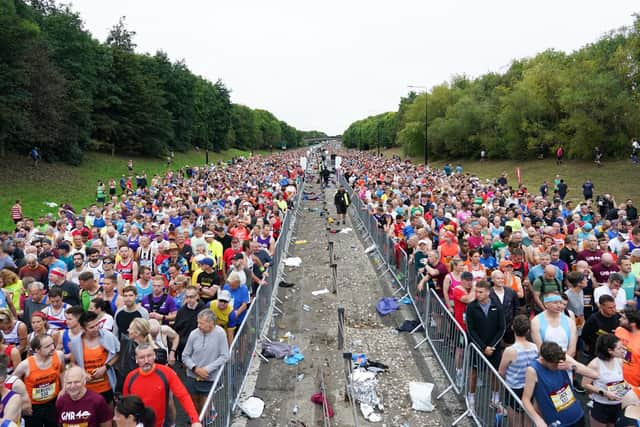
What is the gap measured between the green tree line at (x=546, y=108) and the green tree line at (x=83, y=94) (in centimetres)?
3550

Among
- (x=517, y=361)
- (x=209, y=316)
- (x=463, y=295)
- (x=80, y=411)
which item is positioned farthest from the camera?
(x=463, y=295)

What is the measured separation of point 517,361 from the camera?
4.80m

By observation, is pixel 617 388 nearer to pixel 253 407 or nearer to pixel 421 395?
pixel 421 395

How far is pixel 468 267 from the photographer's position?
24.5 feet

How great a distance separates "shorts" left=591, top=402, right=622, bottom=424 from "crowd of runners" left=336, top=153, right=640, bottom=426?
10 millimetres

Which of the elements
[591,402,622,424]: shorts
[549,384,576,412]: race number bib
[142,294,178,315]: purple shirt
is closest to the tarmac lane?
[142,294,178,315]: purple shirt

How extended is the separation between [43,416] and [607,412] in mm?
5743

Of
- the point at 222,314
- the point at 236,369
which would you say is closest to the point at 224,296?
the point at 222,314

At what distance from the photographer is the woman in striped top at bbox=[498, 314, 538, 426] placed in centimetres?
466

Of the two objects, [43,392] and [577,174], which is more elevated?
[577,174]

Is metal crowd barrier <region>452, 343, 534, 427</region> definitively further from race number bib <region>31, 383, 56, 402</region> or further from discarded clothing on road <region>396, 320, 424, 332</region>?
race number bib <region>31, 383, 56, 402</region>

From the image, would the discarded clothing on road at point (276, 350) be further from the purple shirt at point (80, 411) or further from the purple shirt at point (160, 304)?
the purple shirt at point (80, 411)

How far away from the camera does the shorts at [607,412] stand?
178 inches

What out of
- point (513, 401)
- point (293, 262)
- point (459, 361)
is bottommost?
point (293, 262)
